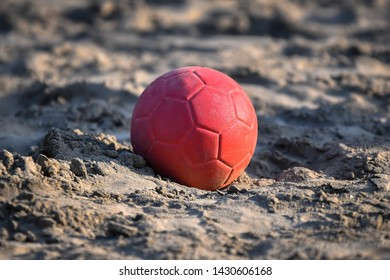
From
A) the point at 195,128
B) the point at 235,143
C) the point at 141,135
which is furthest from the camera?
the point at 141,135

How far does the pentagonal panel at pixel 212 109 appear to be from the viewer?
4016 mm

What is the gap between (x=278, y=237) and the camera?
3463 millimetres

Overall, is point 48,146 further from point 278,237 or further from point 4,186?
point 278,237

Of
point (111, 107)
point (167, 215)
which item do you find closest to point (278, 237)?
point (167, 215)

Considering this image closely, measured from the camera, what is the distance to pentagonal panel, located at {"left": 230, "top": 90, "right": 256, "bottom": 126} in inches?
163

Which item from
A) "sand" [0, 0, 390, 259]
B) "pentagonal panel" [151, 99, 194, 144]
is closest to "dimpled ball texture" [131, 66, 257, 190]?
"pentagonal panel" [151, 99, 194, 144]

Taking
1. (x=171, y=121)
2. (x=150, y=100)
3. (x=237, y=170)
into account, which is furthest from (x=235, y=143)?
(x=150, y=100)

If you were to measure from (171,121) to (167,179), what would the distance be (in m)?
0.44

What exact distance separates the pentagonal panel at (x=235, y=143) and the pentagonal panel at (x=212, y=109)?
0.06 m

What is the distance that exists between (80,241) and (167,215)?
1.91ft

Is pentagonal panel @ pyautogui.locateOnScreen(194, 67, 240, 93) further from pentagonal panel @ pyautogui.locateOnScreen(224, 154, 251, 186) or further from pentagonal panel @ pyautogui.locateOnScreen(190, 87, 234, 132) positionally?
pentagonal panel @ pyautogui.locateOnScreen(224, 154, 251, 186)

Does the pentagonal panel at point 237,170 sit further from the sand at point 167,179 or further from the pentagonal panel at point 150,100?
the pentagonal panel at point 150,100

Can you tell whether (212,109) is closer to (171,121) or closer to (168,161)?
(171,121)

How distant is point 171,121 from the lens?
402cm
